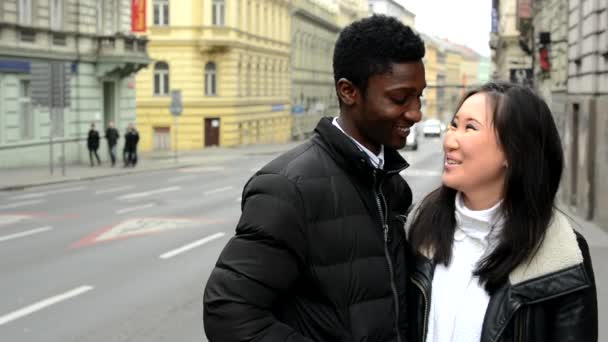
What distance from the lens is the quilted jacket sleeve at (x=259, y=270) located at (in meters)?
2.26

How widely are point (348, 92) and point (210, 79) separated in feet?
158

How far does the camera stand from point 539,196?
270 cm

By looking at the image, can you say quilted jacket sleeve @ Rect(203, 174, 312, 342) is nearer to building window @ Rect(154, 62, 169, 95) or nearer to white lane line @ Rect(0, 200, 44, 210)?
white lane line @ Rect(0, 200, 44, 210)

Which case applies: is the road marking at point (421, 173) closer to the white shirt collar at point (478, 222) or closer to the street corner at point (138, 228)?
the street corner at point (138, 228)

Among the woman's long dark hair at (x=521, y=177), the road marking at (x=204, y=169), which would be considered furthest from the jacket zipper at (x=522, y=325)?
the road marking at (x=204, y=169)

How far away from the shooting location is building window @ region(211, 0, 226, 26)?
49.8 meters

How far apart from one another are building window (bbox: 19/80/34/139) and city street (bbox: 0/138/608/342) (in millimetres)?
6785

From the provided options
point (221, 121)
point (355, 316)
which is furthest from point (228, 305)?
point (221, 121)

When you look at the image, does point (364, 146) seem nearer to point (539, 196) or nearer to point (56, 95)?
point (539, 196)

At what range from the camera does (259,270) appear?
89.3 inches

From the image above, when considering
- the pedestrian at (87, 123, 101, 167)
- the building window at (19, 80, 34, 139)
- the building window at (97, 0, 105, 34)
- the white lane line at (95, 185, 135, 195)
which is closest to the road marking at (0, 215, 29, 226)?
the white lane line at (95, 185, 135, 195)

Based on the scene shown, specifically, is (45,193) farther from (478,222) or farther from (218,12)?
(218,12)

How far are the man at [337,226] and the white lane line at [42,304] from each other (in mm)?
6349

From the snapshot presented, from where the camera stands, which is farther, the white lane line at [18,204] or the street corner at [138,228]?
the white lane line at [18,204]
